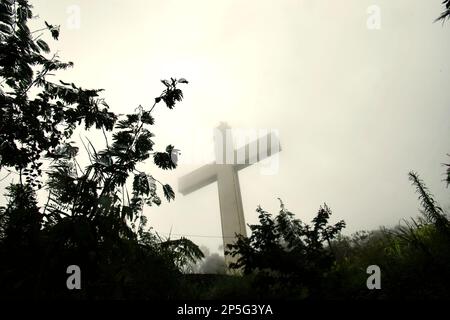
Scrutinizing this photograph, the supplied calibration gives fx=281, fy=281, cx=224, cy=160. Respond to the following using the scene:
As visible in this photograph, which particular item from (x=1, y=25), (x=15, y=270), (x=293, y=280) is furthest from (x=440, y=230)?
(x=1, y=25)

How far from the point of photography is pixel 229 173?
13258mm

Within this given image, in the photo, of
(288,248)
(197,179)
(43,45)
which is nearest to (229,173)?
(197,179)

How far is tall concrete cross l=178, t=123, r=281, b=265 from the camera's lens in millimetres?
12222

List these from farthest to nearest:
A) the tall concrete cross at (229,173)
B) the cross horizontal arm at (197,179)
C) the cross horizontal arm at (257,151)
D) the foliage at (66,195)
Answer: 1. the cross horizontal arm at (197,179)
2. the cross horizontal arm at (257,151)
3. the tall concrete cross at (229,173)
4. the foliage at (66,195)

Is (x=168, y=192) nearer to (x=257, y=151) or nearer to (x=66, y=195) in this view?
(x=66, y=195)

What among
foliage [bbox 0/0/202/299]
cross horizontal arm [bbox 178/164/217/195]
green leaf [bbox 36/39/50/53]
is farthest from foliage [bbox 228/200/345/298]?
cross horizontal arm [bbox 178/164/217/195]

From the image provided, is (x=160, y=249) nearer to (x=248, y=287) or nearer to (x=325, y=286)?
(x=248, y=287)

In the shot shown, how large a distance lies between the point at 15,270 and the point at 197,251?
2822 mm

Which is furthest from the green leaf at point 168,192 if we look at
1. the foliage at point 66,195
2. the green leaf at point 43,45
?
the green leaf at point 43,45

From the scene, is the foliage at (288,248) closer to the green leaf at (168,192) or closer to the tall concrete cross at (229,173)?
the green leaf at (168,192)

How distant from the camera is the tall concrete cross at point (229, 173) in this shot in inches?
481
